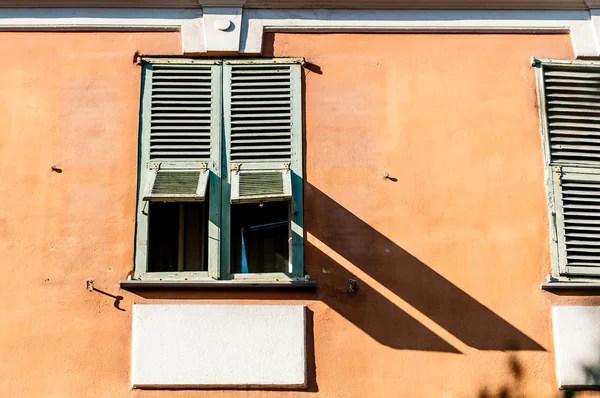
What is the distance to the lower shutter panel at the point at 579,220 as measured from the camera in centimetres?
674

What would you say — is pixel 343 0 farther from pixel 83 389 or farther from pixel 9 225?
pixel 83 389

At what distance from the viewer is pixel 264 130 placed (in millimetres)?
7023

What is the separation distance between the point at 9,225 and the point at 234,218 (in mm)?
1753

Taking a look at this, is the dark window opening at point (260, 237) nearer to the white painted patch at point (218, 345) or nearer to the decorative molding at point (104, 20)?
the white painted patch at point (218, 345)

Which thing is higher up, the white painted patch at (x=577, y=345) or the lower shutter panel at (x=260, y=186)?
the lower shutter panel at (x=260, y=186)

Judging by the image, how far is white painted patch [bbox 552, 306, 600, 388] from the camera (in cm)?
647

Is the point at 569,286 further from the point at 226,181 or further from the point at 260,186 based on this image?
the point at 226,181

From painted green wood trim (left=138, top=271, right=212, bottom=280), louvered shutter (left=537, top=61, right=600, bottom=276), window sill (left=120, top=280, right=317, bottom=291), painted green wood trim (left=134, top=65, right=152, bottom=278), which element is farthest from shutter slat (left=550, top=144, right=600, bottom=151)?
painted green wood trim (left=134, top=65, right=152, bottom=278)

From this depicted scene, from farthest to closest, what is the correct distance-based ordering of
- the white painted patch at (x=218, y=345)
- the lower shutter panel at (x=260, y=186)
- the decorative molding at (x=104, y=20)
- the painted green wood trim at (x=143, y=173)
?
the decorative molding at (x=104, y=20), the painted green wood trim at (x=143, y=173), the lower shutter panel at (x=260, y=186), the white painted patch at (x=218, y=345)

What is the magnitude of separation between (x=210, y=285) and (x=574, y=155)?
3.11 metres

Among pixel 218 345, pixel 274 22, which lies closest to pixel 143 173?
pixel 218 345

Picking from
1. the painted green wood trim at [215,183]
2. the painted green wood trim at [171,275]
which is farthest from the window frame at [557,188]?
the painted green wood trim at [171,275]

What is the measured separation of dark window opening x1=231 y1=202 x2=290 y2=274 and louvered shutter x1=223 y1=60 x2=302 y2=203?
0.31m

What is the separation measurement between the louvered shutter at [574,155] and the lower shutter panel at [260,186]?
215 centimetres
